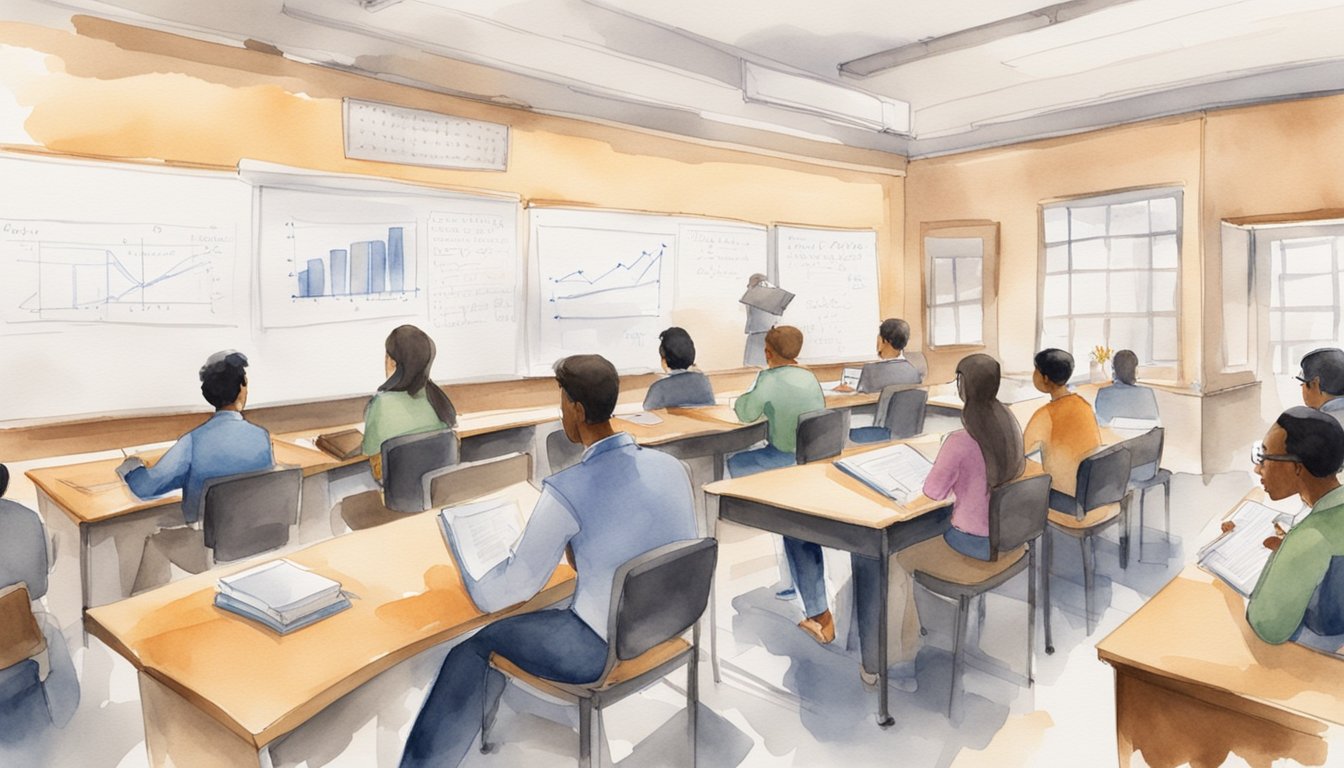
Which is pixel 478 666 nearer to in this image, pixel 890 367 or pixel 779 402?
pixel 779 402

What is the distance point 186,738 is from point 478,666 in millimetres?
620

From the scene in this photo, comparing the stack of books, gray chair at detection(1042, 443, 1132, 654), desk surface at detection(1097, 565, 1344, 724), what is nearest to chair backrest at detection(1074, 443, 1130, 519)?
gray chair at detection(1042, 443, 1132, 654)

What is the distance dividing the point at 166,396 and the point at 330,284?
35.1 inches

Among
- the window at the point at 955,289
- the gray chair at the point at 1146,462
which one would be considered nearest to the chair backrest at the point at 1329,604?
the gray chair at the point at 1146,462

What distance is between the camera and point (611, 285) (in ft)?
17.0

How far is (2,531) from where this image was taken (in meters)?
2.12

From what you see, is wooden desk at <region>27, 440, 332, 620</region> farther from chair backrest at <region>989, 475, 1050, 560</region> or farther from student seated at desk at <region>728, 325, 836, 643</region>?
chair backrest at <region>989, 475, 1050, 560</region>

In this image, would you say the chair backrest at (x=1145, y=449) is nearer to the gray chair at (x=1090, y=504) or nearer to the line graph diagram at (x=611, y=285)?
the gray chair at (x=1090, y=504)

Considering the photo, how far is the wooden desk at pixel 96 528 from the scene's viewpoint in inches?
97.7

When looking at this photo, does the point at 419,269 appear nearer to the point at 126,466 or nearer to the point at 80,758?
the point at 126,466

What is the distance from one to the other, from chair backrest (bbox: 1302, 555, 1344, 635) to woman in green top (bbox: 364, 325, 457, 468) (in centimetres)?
280

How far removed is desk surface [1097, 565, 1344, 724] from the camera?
1.41m

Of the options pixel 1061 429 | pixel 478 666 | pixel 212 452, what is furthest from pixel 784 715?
pixel 212 452

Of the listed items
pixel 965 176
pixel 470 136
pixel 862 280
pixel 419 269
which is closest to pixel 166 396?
pixel 419 269
